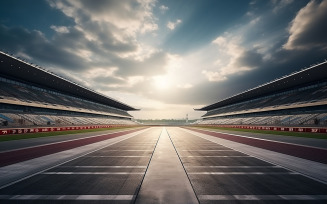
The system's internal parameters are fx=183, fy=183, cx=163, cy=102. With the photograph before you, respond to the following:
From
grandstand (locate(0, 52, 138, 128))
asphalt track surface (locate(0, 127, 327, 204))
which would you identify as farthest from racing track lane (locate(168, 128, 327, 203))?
grandstand (locate(0, 52, 138, 128))

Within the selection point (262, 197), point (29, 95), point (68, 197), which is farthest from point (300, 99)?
point (29, 95)

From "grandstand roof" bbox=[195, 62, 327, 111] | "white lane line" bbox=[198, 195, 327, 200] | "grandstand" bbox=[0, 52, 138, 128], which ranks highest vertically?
"grandstand roof" bbox=[195, 62, 327, 111]

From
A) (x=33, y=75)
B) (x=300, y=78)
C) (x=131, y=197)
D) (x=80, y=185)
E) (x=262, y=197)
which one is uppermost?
(x=300, y=78)

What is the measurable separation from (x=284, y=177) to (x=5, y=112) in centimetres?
4059

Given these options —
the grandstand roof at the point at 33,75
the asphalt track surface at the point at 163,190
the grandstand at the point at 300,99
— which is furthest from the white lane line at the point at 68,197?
the grandstand at the point at 300,99

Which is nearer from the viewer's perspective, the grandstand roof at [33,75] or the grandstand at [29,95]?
the grandstand roof at [33,75]

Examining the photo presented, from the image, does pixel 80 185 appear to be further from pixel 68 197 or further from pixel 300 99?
pixel 300 99

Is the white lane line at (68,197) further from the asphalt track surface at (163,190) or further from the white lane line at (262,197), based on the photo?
the white lane line at (262,197)

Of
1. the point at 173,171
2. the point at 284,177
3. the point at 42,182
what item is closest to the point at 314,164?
the point at 284,177

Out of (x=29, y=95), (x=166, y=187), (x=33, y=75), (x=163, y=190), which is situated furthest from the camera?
(x=29, y=95)

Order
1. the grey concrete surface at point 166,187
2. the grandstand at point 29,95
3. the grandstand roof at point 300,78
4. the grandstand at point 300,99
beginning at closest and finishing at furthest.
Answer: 1. the grey concrete surface at point 166,187
2. the grandstand at point 29,95
3. the grandstand roof at point 300,78
4. the grandstand at point 300,99

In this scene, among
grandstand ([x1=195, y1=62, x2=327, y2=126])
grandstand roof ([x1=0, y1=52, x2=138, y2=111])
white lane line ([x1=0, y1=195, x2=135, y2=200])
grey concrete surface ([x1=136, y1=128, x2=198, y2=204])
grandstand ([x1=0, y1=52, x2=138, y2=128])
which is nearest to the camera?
grey concrete surface ([x1=136, y1=128, x2=198, y2=204])

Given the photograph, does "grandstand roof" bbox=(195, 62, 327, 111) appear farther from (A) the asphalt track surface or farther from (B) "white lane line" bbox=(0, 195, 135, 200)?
(B) "white lane line" bbox=(0, 195, 135, 200)

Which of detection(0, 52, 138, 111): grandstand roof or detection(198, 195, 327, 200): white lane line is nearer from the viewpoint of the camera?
detection(198, 195, 327, 200): white lane line
